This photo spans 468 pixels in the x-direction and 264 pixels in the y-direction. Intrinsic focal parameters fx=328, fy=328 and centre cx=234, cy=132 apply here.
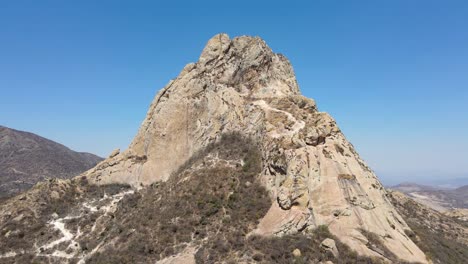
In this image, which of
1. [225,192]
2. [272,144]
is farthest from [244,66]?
[225,192]

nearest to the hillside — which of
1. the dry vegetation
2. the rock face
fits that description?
the rock face

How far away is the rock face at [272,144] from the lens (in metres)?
37.1

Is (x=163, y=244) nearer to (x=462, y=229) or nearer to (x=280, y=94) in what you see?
(x=280, y=94)

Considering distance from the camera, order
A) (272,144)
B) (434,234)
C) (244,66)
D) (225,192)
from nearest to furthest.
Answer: (225,192)
(272,144)
(434,234)
(244,66)

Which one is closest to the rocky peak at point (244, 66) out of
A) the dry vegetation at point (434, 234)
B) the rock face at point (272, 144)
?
the rock face at point (272, 144)

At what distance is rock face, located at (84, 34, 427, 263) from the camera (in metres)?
37.1

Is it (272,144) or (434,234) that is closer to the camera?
Result: (272,144)

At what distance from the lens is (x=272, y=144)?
4856cm

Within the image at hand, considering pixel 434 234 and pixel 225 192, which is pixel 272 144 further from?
pixel 434 234

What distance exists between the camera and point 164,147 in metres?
62.3

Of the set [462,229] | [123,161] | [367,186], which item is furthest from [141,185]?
[462,229]

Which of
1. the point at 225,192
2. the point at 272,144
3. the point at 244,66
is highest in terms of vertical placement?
the point at 244,66

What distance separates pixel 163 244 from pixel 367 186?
26.7 metres

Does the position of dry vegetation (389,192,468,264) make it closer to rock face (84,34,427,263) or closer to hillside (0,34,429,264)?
hillside (0,34,429,264)
